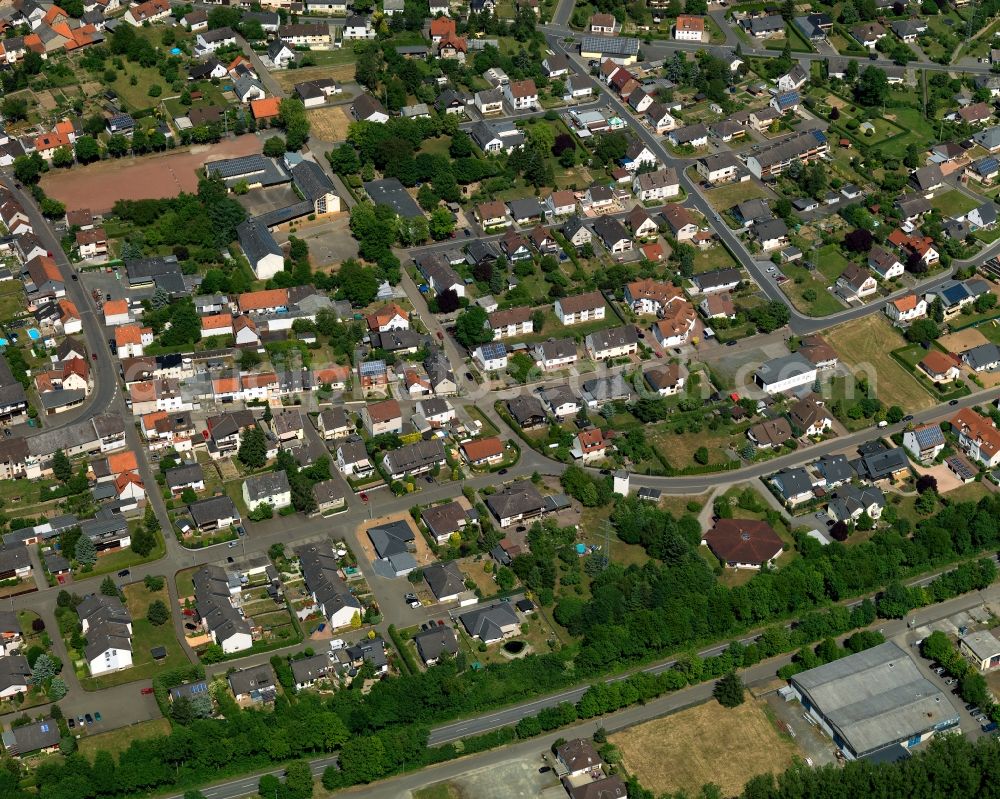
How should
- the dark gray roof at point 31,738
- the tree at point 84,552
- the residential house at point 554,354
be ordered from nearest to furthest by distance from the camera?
the dark gray roof at point 31,738
the tree at point 84,552
the residential house at point 554,354

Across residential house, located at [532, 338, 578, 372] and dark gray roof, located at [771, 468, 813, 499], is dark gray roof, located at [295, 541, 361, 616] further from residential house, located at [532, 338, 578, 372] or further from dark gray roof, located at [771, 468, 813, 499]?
dark gray roof, located at [771, 468, 813, 499]

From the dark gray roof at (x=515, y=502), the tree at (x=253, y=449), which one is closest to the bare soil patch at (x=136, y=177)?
the tree at (x=253, y=449)

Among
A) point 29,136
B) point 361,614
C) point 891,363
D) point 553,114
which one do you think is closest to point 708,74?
point 553,114

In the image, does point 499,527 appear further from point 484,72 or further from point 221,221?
point 484,72

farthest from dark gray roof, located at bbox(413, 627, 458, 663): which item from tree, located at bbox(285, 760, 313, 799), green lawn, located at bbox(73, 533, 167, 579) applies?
green lawn, located at bbox(73, 533, 167, 579)

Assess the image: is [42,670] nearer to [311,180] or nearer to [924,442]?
[311,180]

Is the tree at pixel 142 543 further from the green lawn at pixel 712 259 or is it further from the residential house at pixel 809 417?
the green lawn at pixel 712 259

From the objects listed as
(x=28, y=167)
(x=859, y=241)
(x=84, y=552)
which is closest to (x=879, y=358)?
(x=859, y=241)
